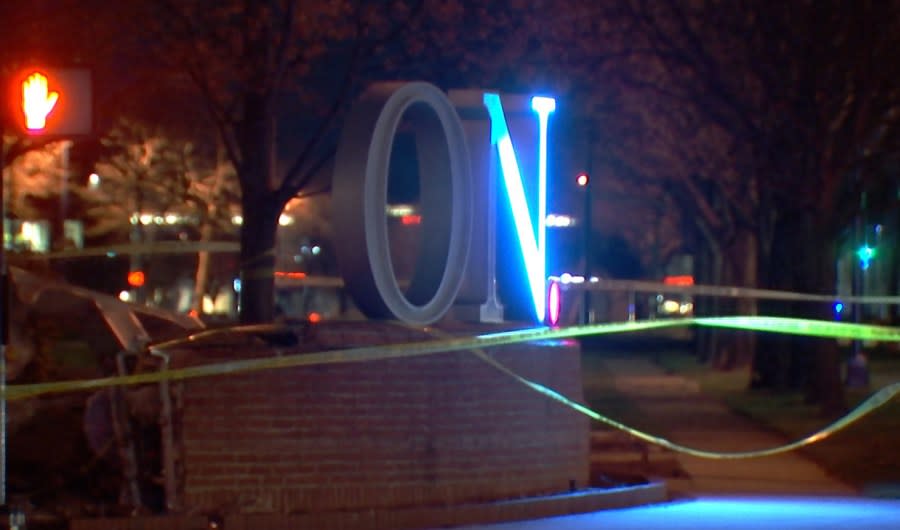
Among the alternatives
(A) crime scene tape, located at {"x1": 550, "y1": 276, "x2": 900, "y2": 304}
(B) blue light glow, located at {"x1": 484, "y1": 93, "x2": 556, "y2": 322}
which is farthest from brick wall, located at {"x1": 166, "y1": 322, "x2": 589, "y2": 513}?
(A) crime scene tape, located at {"x1": 550, "y1": 276, "x2": 900, "y2": 304}

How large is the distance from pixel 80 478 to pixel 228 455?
4.83 ft

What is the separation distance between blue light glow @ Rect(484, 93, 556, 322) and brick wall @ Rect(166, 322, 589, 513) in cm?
168

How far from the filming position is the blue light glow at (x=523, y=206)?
1380cm

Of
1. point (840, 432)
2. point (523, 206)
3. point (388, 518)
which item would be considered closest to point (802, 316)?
A: point (840, 432)

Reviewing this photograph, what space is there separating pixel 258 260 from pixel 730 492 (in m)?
6.98

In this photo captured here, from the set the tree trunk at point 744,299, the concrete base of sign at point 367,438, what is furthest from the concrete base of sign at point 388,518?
the tree trunk at point 744,299

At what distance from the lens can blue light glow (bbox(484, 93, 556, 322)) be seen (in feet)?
45.3

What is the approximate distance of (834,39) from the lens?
22578 millimetres

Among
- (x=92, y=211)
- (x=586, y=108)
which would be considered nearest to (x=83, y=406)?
(x=586, y=108)

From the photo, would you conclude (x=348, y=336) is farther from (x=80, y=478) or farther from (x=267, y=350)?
(x=80, y=478)

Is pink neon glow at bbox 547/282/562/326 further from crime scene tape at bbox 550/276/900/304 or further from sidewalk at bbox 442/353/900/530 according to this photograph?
sidewalk at bbox 442/353/900/530

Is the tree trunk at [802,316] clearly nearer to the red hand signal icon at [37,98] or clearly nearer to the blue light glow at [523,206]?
the blue light glow at [523,206]

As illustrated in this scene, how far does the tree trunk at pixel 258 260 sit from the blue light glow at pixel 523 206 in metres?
4.11

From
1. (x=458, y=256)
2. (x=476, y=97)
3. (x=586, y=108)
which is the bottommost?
(x=458, y=256)
